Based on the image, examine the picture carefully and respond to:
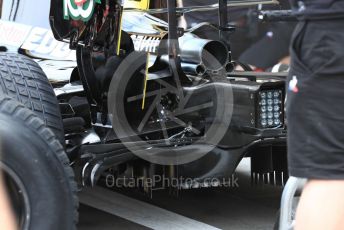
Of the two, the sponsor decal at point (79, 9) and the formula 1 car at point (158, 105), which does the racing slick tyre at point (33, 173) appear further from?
the sponsor decal at point (79, 9)

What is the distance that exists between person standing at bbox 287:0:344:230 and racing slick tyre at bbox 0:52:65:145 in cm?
175

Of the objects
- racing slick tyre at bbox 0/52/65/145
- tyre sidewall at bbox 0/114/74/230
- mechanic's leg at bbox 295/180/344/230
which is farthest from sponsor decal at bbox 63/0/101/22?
mechanic's leg at bbox 295/180/344/230

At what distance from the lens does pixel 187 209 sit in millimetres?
4711

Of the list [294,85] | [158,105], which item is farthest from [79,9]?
[294,85]

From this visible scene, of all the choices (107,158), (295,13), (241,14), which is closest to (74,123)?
(107,158)

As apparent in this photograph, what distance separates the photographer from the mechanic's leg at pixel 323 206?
5.51 feet

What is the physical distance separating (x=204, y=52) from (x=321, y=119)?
2320 millimetres

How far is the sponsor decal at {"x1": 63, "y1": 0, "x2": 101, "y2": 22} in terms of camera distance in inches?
140

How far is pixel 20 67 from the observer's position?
10.7 feet

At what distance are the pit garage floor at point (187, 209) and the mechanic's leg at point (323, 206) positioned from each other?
8.34ft

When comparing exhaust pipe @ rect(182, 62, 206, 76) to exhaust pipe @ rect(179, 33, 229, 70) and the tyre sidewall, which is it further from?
the tyre sidewall

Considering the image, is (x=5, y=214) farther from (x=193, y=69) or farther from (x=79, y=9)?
(x=193, y=69)

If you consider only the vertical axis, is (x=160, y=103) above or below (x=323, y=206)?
below

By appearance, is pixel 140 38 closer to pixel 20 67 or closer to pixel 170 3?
pixel 170 3
